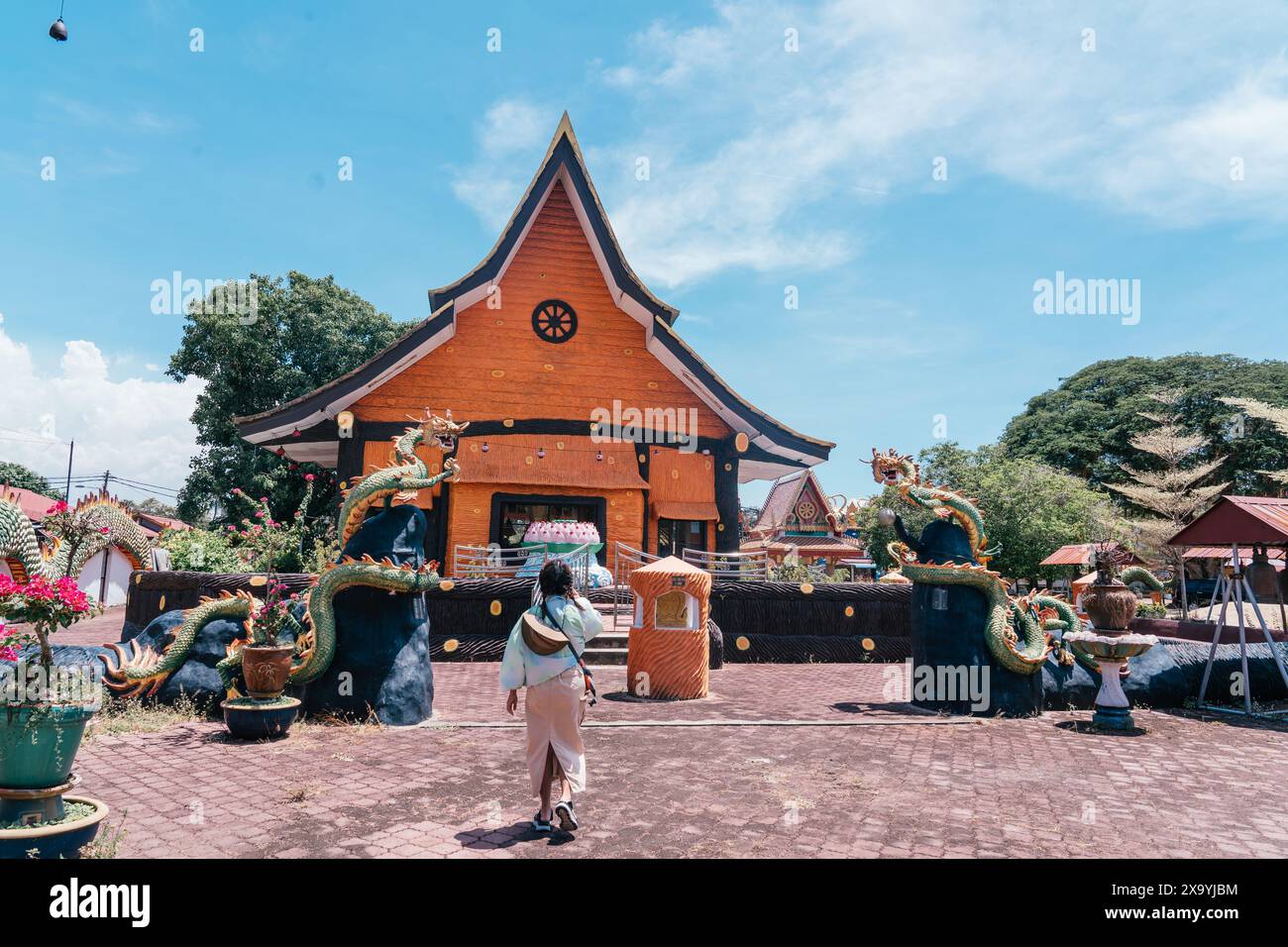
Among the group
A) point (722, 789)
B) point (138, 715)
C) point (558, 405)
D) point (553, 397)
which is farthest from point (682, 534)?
point (722, 789)

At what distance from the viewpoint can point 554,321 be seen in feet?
59.5

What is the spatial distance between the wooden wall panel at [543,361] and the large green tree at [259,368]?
10.8 metres

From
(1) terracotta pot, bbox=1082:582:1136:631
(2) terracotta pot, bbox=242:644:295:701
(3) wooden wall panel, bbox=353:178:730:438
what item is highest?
(3) wooden wall panel, bbox=353:178:730:438

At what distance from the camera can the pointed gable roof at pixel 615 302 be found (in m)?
16.5

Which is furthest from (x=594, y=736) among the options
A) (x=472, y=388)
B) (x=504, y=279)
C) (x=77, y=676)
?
(x=504, y=279)

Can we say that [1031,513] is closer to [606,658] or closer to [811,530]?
[811,530]

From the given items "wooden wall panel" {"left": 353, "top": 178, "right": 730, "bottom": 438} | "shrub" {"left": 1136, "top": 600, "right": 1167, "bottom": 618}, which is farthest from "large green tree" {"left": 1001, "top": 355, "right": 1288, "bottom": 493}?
"wooden wall panel" {"left": 353, "top": 178, "right": 730, "bottom": 438}

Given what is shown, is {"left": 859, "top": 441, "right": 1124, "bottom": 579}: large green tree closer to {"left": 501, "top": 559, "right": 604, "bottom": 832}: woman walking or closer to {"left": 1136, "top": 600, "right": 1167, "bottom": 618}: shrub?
{"left": 1136, "top": 600, "right": 1167, "bottom": 618}: shrub

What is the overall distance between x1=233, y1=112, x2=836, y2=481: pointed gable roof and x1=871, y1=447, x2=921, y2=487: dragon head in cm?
820

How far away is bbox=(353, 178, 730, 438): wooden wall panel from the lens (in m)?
17.3

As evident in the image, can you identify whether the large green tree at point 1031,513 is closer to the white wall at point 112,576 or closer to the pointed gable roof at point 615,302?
the pointed gable roof at point 615,302

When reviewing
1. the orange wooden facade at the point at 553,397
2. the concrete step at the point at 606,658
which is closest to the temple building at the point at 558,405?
the orange wooden facade at the point at 553,397
